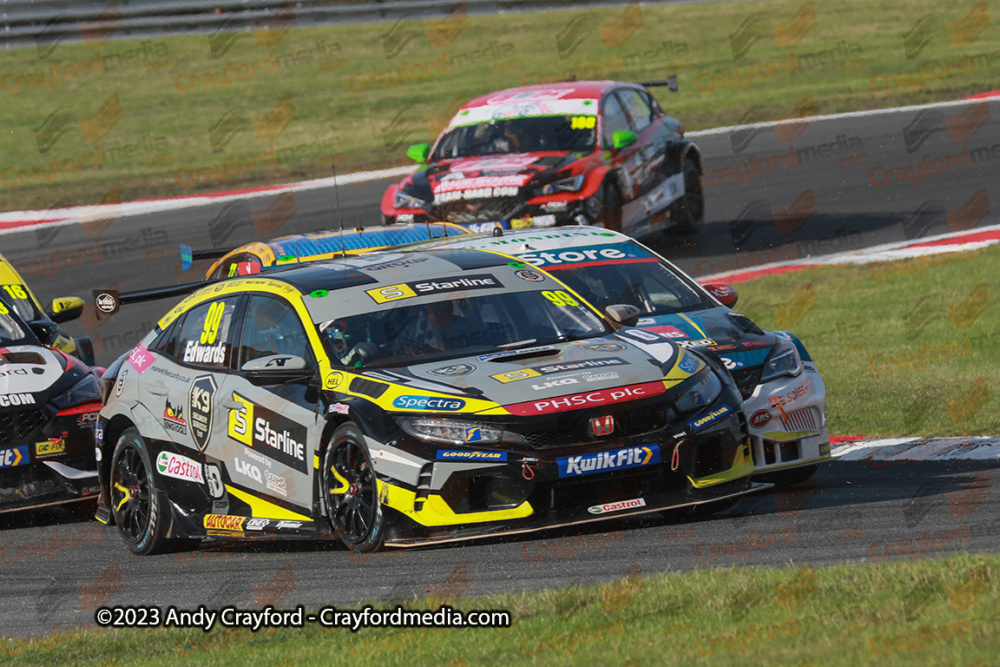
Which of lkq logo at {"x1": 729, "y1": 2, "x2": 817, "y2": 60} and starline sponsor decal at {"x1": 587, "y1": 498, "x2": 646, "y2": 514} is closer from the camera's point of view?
starline sponsor decal at {"x1": 587, "y1": 498, "x2": 646, "y2": 514}

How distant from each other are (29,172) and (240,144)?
13.4 feet

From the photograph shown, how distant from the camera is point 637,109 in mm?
16766

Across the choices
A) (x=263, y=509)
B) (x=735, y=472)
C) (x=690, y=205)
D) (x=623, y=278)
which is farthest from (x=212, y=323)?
(x=690, y=205)

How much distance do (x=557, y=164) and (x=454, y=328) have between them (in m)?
7.24

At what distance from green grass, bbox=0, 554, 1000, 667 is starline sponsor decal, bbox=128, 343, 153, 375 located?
8.92ft

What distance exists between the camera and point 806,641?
4.89 m

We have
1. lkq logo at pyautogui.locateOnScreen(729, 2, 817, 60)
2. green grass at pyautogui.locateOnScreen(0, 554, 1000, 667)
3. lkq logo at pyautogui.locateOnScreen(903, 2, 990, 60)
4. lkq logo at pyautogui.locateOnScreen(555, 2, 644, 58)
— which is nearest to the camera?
green grass at pyautogui.locateOnScreen(0, 554, 1000, 667)

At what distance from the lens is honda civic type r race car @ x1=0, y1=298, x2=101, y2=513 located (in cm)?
920

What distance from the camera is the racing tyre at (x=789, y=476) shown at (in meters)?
8.51

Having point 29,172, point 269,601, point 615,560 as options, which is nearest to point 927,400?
point 615,560

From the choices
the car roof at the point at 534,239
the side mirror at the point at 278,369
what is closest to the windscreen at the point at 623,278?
the car roof at the point at 534,239

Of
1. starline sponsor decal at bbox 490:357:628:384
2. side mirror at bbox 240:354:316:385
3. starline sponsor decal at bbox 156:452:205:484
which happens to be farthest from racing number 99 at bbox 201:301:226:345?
starline sponsor decal at bbox 490:357:628:384

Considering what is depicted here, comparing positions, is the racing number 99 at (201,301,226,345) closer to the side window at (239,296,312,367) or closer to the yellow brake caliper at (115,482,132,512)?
the side window at (239,296,312,367)

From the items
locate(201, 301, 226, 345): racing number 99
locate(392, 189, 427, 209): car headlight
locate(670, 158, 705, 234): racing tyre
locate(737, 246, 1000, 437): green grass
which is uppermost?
locate(201, 301, 226, 345): racing number 99
